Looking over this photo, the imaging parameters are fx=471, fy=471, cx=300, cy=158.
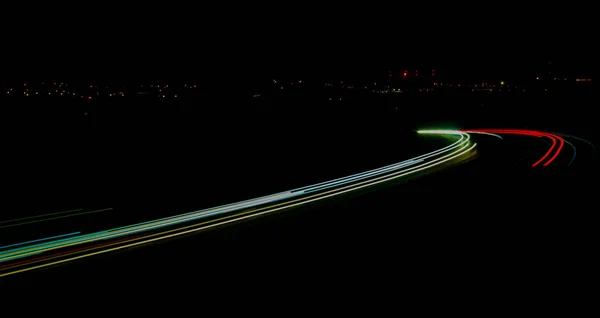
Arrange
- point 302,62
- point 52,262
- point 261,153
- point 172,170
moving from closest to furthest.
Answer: point 52,262 → point 172,170 → point 261,153 → point 302,62

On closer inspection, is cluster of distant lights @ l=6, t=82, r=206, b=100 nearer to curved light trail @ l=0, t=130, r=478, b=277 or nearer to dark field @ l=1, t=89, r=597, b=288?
dark field @ l=1, t=89, r=597, b=288

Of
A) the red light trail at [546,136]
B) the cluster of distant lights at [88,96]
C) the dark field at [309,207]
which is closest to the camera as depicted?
the dark field at [309,207]

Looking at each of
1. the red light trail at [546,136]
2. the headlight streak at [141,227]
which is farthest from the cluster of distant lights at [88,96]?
the headlight streak at [141,227]

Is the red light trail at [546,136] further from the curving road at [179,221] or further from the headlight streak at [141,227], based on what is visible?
the headlight streak at [141,227]

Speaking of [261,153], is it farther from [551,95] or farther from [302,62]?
[551,95]

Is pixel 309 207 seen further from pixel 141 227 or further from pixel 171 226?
pixel 141 227

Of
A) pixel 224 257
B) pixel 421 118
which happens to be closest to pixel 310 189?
pixel 224 257

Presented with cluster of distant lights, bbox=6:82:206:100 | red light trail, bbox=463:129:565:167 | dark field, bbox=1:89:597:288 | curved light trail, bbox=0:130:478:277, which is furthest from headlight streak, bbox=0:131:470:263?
cluster of distant lights, bbox=6:82:206:100

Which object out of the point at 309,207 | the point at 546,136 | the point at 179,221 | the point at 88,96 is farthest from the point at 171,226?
the point at 88,96
